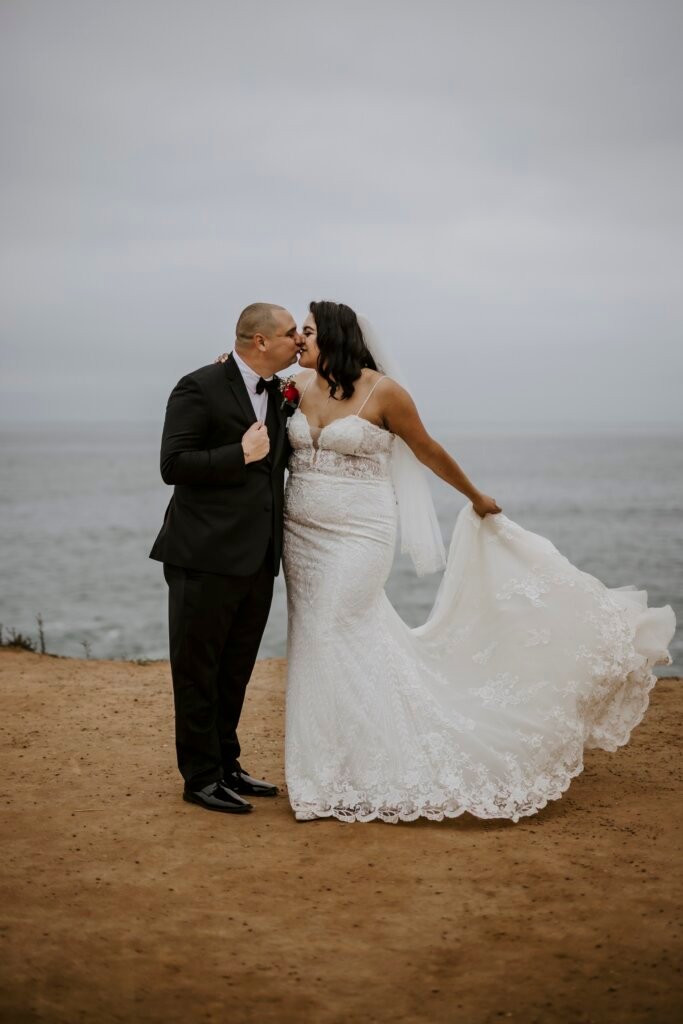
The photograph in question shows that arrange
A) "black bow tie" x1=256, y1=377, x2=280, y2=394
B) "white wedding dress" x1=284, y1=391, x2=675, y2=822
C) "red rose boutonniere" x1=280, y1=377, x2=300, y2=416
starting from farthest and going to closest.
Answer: "red rose boutonniere" x1=280, y1=377, x2=300, y2=416 → "black bow tie" x1=256, y1=377, x2=280, y2=394 → "white wedding dress" x1=284, y1=391, x2=675, y2=822

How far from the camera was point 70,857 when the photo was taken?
14.8ft

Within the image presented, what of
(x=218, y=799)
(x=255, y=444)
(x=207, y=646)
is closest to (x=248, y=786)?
(x=218, y=799)

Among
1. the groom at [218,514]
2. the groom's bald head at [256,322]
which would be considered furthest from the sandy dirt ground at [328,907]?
the groom's bald head at [256,322]

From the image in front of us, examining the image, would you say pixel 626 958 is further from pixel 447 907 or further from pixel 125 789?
pixel 125 789

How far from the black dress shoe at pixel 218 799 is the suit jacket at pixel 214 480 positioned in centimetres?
115

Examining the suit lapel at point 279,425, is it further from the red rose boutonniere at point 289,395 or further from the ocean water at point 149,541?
the ocean water at point 149,541

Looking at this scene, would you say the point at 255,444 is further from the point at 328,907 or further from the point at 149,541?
the point at 149,541

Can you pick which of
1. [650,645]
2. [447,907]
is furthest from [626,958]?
[650,645]

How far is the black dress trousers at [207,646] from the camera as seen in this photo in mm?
4988

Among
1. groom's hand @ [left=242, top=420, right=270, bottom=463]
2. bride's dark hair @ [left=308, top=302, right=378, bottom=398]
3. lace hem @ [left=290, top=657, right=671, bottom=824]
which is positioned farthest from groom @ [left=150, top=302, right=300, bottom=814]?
lace hem @ [left=290, top=657, right=671, bottom=824]

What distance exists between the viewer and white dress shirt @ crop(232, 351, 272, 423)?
16.6 ft

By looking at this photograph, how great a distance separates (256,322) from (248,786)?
2443 mm

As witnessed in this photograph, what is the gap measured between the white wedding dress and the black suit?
0.76ft

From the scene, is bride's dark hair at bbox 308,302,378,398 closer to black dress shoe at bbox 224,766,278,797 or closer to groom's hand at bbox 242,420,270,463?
groom's hand at bbox 242,420,270,463
